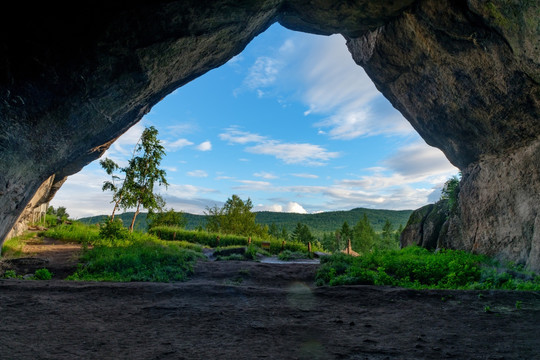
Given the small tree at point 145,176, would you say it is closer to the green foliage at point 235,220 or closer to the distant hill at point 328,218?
the green foliage at point 235,220

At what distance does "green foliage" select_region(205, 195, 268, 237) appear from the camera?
53541 mm

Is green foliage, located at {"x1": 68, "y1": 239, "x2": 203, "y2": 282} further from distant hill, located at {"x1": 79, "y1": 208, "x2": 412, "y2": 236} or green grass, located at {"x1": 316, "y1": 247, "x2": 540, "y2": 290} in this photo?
distant hill, located at {"x1": 79, "y1": 208, "x2": 412, "y2": 236}

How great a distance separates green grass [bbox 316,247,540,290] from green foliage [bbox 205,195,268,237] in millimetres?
42453

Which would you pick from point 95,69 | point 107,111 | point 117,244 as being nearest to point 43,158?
point 107,111

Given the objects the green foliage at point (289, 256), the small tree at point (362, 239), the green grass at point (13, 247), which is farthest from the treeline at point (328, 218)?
the green grass at point (13, 247)

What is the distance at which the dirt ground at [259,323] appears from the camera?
365cm

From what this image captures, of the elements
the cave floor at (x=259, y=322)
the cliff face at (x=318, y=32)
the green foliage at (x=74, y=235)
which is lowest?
the cave floor at (x=259, y=322)

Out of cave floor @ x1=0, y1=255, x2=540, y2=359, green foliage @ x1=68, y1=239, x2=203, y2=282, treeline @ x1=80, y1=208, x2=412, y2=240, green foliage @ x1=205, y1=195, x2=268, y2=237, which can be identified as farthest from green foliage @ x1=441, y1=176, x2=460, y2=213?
treeline @ x1=80, y1=208, x2=412, y2=240

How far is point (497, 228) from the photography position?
11367mm

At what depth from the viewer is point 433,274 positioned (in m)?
9.54

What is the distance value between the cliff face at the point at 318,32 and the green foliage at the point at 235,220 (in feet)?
132

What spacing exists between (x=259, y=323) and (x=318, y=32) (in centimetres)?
1208

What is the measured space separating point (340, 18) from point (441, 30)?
368 cm

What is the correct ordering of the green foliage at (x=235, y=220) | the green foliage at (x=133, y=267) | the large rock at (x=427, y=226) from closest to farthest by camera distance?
the green foliage at (x=133, y=267), the large rock at (x=427, y=226), the green foliage at (x=235, y=220)
